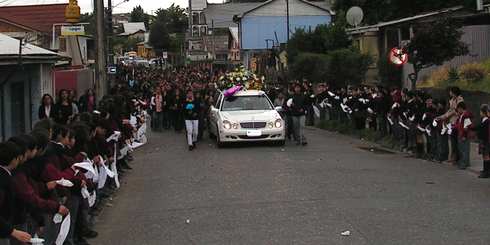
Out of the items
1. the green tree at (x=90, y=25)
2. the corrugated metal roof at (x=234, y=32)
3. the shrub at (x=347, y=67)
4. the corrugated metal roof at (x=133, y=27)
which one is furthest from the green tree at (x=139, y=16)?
the shrub at (x=347, y=67)

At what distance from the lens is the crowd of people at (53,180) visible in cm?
588

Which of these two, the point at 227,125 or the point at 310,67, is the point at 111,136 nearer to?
the point at 227,125

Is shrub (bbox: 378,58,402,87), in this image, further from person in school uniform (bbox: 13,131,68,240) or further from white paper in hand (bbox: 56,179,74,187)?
person in school uniform (bbox: 13,131,68,240)

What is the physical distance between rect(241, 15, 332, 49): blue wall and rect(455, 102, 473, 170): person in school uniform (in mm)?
53285

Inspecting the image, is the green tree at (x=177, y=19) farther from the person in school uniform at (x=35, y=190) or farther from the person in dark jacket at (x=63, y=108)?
the person in school uniform at (x=35, y=190)

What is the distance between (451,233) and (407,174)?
5450 millimetres

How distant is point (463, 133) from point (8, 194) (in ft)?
35.3

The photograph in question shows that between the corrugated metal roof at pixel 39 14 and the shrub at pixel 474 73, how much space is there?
2239cm

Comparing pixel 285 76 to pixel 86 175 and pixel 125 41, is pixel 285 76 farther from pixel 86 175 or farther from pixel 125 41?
pixel 125 41

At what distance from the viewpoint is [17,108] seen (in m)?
16.5

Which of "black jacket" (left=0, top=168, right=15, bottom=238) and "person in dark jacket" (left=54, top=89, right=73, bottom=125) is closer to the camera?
"black jacket" (left=0, top=168, right=15, bottom=238)

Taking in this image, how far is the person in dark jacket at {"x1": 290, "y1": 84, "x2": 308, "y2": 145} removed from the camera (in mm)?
20000

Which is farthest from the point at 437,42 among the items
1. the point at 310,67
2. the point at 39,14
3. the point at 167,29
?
the point at 167,29

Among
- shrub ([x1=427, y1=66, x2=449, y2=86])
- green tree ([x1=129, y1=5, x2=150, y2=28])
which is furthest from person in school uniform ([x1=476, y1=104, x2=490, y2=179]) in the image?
green tree ([x1=129, y1=5, x2=150, y2=28])
